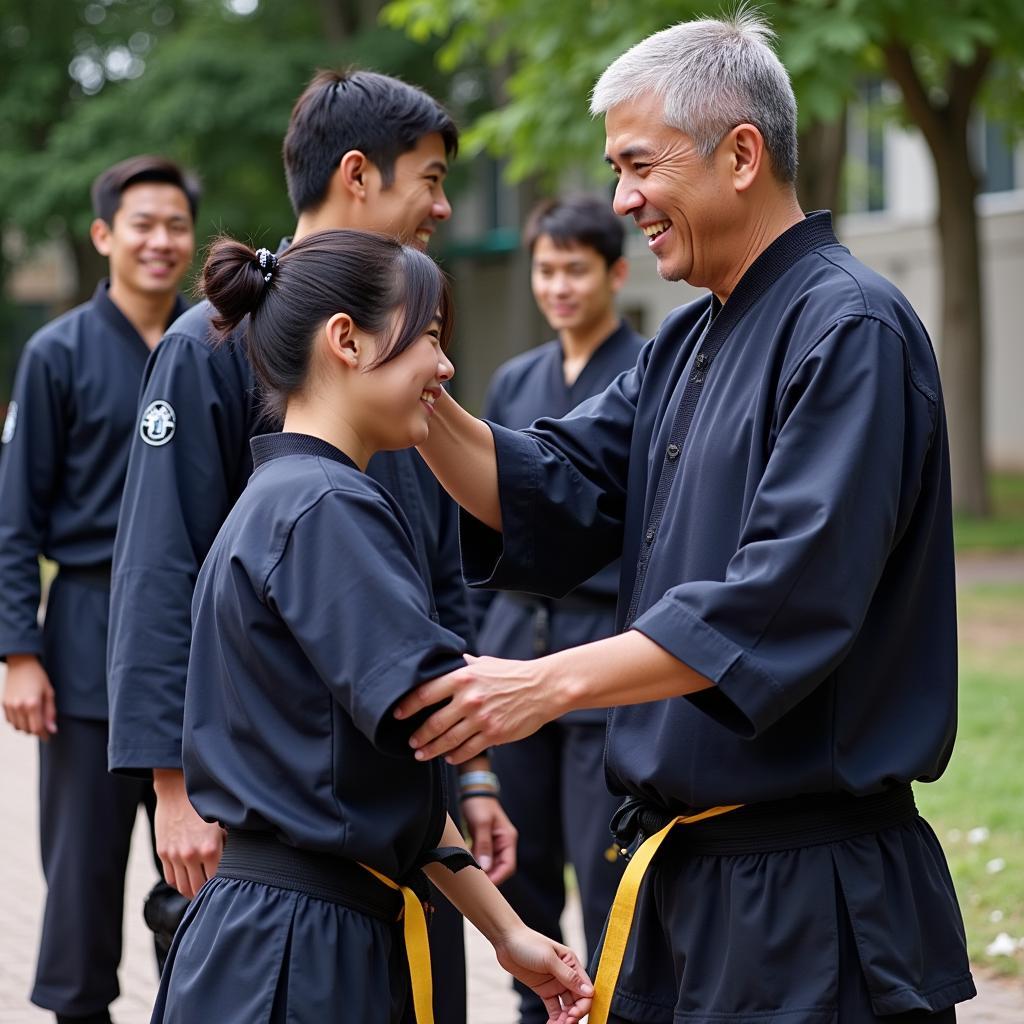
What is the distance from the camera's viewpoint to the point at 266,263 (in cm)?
258

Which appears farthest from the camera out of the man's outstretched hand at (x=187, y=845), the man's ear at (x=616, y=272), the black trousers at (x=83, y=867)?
the man's ear at (x=616, y=272)

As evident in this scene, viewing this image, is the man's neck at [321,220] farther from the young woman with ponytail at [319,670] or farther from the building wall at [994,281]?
the building wall at [994,281]

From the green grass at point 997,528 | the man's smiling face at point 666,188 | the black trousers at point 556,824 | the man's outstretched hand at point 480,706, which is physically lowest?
the green grass at point 997,528

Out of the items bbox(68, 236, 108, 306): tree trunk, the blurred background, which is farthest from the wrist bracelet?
bbox(68, 236, 108, 306): tree trunk

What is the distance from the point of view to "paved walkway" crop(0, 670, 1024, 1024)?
15.7 feet

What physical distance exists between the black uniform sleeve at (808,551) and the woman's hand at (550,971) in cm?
57

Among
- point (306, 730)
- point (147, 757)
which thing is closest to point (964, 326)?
point (147, 757)

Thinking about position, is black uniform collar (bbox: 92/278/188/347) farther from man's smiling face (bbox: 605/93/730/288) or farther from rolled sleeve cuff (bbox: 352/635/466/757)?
rolled sleeve cuff (bbox: 352/635/466/757)

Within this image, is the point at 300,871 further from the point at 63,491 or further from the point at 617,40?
the point at 617,40

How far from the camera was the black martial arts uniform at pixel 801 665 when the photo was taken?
231 centimetres

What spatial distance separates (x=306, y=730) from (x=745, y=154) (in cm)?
115

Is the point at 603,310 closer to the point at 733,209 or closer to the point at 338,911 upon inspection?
the point at 733,209

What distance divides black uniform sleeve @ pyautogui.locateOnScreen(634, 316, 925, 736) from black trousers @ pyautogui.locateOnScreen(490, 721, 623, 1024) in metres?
2.30

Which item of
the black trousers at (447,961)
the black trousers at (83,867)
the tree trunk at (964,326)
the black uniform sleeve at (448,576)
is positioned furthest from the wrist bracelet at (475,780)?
the tree trunk at (964,326)
